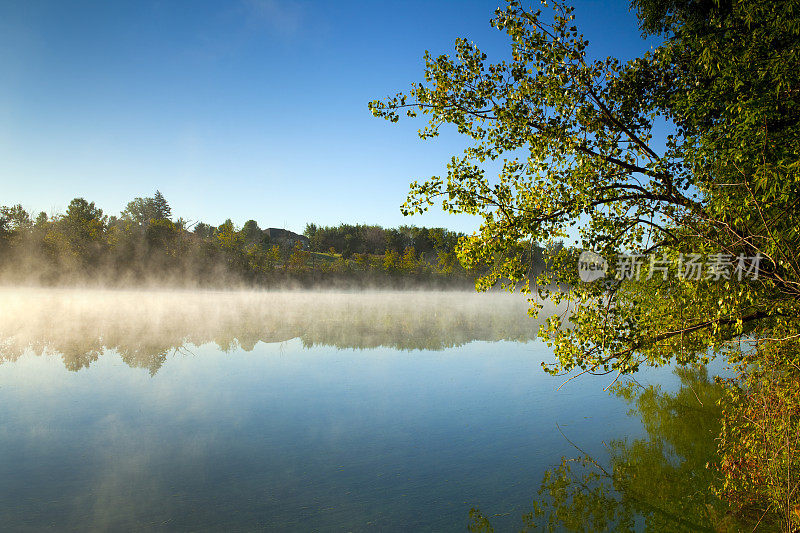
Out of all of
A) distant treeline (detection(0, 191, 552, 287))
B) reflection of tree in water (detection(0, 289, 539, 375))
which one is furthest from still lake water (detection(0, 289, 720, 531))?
distant treeline (detection(0, 191, 552, 287))

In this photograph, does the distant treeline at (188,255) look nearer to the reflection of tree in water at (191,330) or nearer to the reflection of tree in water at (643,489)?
the reflection of tree in water at (191,330)

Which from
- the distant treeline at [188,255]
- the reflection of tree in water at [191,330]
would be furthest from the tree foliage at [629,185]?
the distant treeline at [188,255]

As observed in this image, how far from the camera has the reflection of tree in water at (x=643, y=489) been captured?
7770 mm

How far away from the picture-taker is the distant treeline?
6512 cm

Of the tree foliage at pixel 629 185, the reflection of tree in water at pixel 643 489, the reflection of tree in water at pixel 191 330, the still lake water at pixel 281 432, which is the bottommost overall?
the reflection of tree in water at pixel 191 330

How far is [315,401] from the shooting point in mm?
14992

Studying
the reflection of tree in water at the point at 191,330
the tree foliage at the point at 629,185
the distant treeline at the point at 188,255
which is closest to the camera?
the tree foliage at the point at 629,185

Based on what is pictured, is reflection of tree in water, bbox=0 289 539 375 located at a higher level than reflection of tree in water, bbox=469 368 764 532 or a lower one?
lower

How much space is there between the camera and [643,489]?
902 cm

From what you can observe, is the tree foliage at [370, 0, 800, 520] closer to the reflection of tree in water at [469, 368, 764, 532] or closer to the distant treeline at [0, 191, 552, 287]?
the reflection of tree in water at [469, 368, 764, 532]

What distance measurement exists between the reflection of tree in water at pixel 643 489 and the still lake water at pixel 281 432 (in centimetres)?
39

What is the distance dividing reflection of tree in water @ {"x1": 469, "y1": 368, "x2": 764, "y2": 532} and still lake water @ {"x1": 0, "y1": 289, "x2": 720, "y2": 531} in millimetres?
393

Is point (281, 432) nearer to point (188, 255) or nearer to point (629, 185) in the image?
point (629, 185)

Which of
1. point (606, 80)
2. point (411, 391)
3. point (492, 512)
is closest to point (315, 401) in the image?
point (411, 391)
